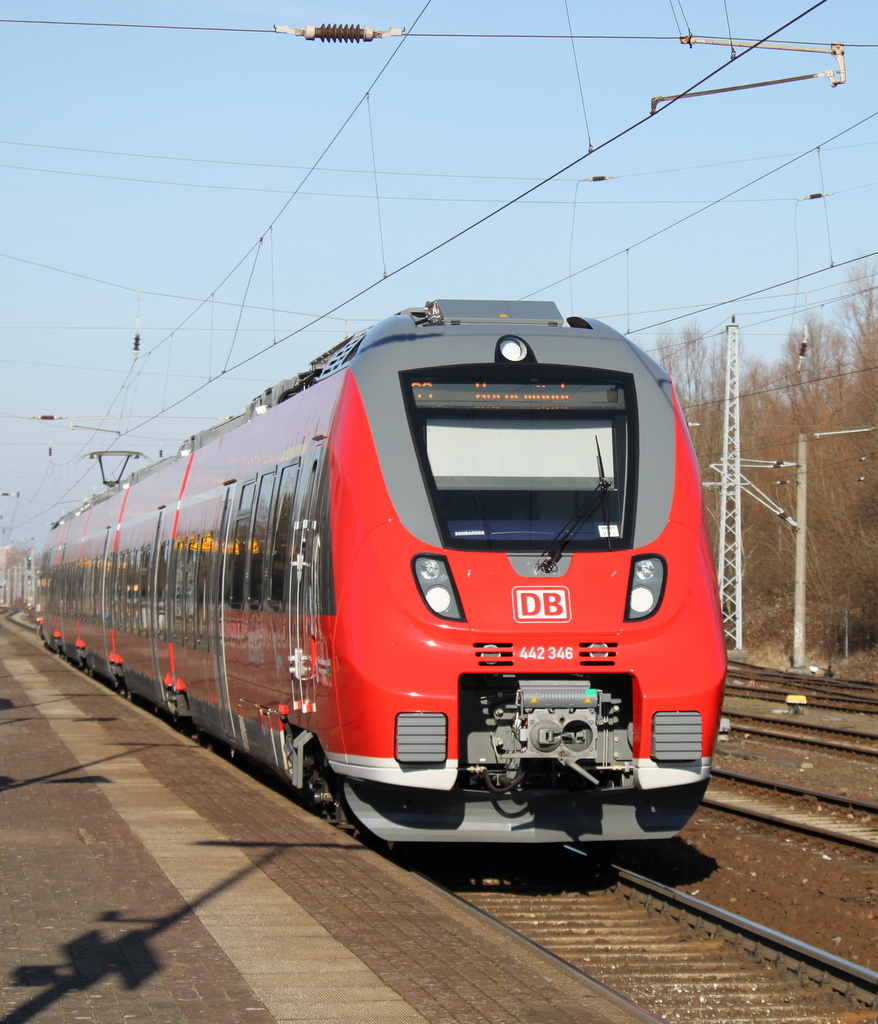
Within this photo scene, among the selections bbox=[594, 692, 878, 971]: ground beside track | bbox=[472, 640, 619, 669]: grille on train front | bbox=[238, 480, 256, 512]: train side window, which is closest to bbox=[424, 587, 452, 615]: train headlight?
bbox=[472, 640, 619, 669]: grille on train front

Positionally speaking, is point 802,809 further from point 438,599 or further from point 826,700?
point 826,700

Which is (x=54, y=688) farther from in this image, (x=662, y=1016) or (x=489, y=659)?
(x=662, y=1016)

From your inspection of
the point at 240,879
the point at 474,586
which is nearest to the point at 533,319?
the point at 474,586

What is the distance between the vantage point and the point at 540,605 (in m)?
7.69

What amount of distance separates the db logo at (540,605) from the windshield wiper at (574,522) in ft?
0.57

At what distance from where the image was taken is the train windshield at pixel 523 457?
8008 mm

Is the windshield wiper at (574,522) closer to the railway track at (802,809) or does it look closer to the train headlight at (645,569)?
the train headlight at (645,569)

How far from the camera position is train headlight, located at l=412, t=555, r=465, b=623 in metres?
7.64

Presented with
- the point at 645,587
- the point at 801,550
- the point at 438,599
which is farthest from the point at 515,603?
the point at 801,550

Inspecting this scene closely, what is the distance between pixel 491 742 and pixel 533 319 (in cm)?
334

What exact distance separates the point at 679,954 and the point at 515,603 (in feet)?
7.14

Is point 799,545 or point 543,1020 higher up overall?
point 799,545

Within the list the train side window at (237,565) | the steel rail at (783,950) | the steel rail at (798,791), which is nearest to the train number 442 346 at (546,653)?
the steel rail at (783,950)

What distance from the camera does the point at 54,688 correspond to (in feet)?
82.9
